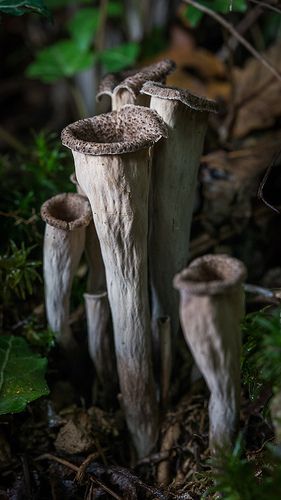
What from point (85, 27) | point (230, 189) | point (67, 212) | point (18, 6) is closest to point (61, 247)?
point (67, 212)

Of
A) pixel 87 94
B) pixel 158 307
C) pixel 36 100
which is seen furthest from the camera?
pixel 36 100

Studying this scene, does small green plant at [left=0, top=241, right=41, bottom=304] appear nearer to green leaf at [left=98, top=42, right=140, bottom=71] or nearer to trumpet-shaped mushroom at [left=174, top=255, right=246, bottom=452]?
trumpet-shaped mushroom at [left=174, top=255, right=246, bottom=452]

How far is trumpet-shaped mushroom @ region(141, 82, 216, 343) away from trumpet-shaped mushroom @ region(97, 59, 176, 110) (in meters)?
0.09

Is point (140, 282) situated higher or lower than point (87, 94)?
lower

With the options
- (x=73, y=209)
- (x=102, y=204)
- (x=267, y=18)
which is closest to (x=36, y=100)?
(x=267, y=18)

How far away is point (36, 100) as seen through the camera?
5824 millimetres

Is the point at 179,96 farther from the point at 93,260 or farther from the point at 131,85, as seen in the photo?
the point at 93,260

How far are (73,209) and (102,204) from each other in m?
0.39

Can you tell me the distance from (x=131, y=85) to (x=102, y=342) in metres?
1.17

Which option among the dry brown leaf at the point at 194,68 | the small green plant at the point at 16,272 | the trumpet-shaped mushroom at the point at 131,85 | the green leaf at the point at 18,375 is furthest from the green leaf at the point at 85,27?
the green leaf at the point at 18,375

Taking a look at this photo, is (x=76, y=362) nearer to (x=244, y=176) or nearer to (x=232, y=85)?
(x=244, y=176)

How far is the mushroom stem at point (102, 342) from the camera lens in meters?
2.40

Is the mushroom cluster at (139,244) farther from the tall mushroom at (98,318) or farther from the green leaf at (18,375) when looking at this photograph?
the green leaf at (18,375)

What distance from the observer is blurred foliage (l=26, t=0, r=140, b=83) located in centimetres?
375
